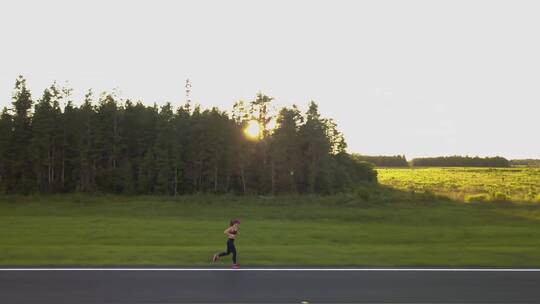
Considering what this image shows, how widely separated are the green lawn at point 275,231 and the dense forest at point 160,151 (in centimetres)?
706

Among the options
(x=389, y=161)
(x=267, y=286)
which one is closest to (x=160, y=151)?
(x=267, y=286)

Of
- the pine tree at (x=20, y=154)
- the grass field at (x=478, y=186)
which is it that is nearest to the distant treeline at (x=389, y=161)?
the grass field at (x=478, y=186)

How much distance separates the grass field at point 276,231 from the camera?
1642cm

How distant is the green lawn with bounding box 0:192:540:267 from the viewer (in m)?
16.4

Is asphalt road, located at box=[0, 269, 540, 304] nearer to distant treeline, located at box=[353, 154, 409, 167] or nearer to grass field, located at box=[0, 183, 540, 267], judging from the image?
grass field, located at box=[0, 183, 540, 267]

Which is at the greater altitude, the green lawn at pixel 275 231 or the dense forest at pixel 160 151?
the dense forest at pixel 160 151

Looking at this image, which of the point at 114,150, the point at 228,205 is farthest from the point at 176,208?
the point at 114,150

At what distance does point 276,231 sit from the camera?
2542 centimetres

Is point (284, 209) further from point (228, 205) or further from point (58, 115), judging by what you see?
point (58, 115)

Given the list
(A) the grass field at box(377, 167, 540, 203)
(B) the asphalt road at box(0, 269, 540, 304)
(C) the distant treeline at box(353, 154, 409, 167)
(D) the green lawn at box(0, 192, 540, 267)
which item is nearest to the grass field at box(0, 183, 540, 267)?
A: (D) the green lawn at box(0, 192, 540, 267)

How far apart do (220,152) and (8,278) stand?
38398 millimetres

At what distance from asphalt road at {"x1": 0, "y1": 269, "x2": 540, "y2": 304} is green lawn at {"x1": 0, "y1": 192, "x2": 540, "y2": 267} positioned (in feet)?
6.44

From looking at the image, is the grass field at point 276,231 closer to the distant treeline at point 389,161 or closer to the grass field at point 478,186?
the grass field at point 478,186

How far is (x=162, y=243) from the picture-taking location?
21.8 metres
